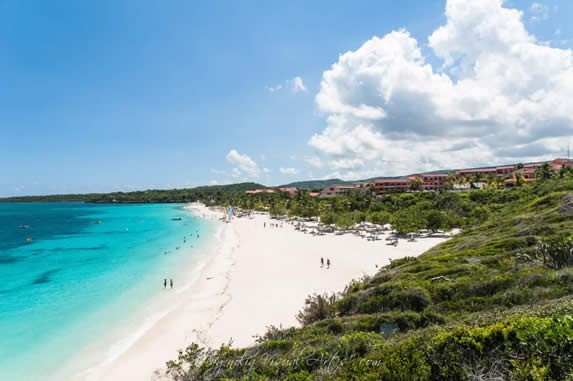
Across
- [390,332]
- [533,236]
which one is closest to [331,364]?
[390,332]

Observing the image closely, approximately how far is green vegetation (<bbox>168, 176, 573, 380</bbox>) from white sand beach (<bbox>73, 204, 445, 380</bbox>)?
13.9ft

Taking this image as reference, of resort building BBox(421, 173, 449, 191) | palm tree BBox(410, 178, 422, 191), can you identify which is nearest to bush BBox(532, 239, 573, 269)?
palm tree BBox(410, 178, 422, 191)

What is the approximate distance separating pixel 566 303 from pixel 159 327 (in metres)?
18.2

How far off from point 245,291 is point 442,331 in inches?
703

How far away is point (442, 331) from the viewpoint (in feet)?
21.8

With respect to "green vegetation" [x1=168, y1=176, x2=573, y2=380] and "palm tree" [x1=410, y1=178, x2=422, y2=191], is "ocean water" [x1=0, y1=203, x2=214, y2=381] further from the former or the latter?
"palm tree" [x1=410, y1=178, x2=422, y2=191]

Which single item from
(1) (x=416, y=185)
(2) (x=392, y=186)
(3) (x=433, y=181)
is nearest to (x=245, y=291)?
(1) (x=416, y=185)

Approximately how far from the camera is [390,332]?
9117 mm

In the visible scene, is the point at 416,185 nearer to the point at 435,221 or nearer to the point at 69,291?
the point at 435,221

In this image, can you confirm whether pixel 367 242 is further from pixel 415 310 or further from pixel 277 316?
pixel 415 310

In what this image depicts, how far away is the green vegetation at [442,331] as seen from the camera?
17.3ft

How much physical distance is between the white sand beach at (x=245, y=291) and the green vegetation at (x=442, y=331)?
4236mm

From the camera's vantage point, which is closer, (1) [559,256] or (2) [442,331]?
(2) [442,331]

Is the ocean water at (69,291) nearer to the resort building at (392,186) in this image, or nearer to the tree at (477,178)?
the resort building at (392,186)
